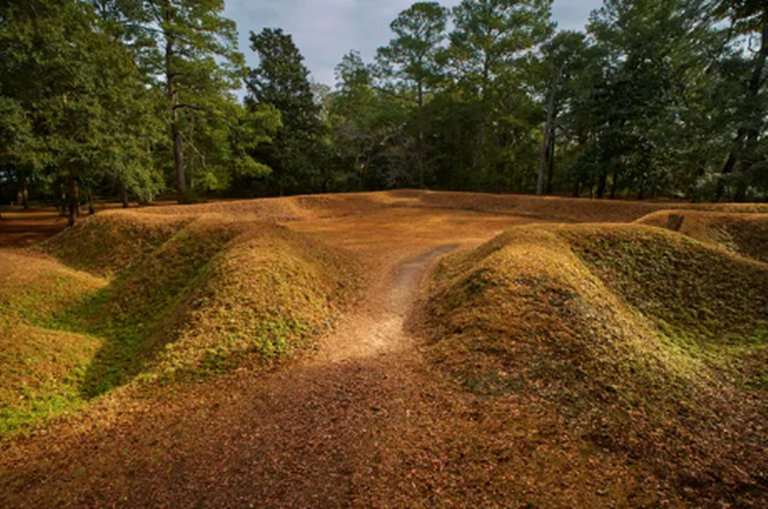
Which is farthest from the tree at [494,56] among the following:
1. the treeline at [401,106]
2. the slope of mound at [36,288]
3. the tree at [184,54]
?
the slope of mound at [36,288]

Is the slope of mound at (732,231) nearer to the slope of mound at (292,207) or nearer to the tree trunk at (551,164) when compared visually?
the slope of mound at (292,207)

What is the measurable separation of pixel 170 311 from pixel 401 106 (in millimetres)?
29046

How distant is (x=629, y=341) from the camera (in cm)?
498

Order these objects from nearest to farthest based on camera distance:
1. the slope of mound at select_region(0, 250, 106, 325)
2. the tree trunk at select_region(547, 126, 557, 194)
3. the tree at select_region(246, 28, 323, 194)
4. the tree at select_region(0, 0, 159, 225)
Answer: the slope of mound at select_region(0, 250, 106, 325), the tree at select_region(0, 0, 159, 225), the tree at select_region(246, 28, 323, 194), the tree trunk at select_region(547, 126, 557, 194)

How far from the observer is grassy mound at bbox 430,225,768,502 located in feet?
11.0

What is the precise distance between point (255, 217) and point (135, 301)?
9.84 metres

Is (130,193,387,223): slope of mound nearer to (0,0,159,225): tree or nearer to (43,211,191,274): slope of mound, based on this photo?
(43,211,191,274): slope of mound

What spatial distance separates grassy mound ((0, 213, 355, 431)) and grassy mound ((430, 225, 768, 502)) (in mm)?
2758

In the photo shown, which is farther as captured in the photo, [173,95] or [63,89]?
[173,95]

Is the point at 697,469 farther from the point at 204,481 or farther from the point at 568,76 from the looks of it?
the point at 568,76

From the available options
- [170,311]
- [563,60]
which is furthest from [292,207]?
[563,60]

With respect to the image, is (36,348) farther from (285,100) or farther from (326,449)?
(285,100)

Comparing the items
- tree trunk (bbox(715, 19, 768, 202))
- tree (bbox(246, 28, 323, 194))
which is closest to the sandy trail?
tree trunk (bbox(715, 19, 768, 202))

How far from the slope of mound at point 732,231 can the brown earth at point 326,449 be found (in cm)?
908
